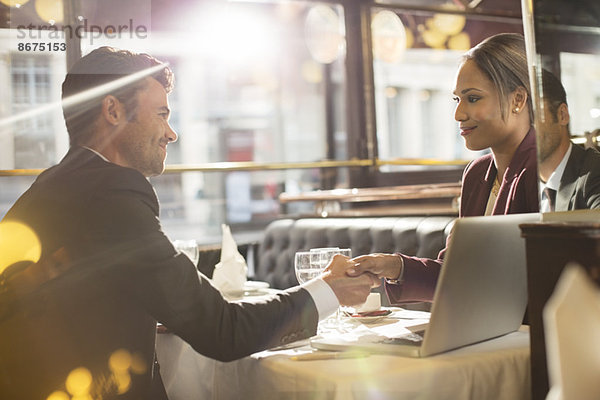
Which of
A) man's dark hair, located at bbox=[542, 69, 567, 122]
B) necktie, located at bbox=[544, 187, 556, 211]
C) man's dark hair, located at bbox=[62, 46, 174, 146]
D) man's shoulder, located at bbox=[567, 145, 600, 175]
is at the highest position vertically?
man's dark hair, located at bbox=[62, 46, 174, 146]

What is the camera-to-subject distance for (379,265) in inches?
69.7

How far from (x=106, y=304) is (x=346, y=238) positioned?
6.74 feet

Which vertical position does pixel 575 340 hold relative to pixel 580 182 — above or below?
below

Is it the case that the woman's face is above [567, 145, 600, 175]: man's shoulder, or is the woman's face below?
above

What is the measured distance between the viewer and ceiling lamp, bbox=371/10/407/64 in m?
5.62

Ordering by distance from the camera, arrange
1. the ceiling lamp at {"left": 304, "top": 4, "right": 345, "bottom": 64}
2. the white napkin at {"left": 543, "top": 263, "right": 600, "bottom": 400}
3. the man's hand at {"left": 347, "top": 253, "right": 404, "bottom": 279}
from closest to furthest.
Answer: the white napkin at {"left": 543, "top": 263, "right": 600, "bottom": 400} → the man's hand at {"left": 347, "top": 253, "right": 404, "bottom": 279} → the ceiling lamp at {"left": 304, "top": 4, "right": 345, "bottom": 64}

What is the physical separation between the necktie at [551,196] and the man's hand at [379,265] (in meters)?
0.48

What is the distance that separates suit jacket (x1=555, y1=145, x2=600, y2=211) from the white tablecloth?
314 millimetres

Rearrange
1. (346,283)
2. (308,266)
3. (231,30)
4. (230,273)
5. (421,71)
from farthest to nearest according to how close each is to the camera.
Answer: (421,71) → (231,30) → (230,273) → (308,266) → (346,283)

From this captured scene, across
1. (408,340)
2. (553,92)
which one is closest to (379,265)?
(408,340)

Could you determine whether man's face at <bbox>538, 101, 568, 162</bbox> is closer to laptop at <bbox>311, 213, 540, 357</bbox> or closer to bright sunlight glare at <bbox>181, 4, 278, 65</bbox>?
laptop at <bbox>311, 213, 540, 357</bbox>

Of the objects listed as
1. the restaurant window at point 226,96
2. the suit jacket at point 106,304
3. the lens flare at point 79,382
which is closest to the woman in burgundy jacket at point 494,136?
the suit jacket at point 106,304

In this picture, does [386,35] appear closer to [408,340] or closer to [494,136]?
[494,136]

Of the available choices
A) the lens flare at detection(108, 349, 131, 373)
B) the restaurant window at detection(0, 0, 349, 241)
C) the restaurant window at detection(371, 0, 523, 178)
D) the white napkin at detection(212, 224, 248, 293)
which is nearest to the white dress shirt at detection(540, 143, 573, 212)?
the lens flare at detection(108, 349, 131, 373)
